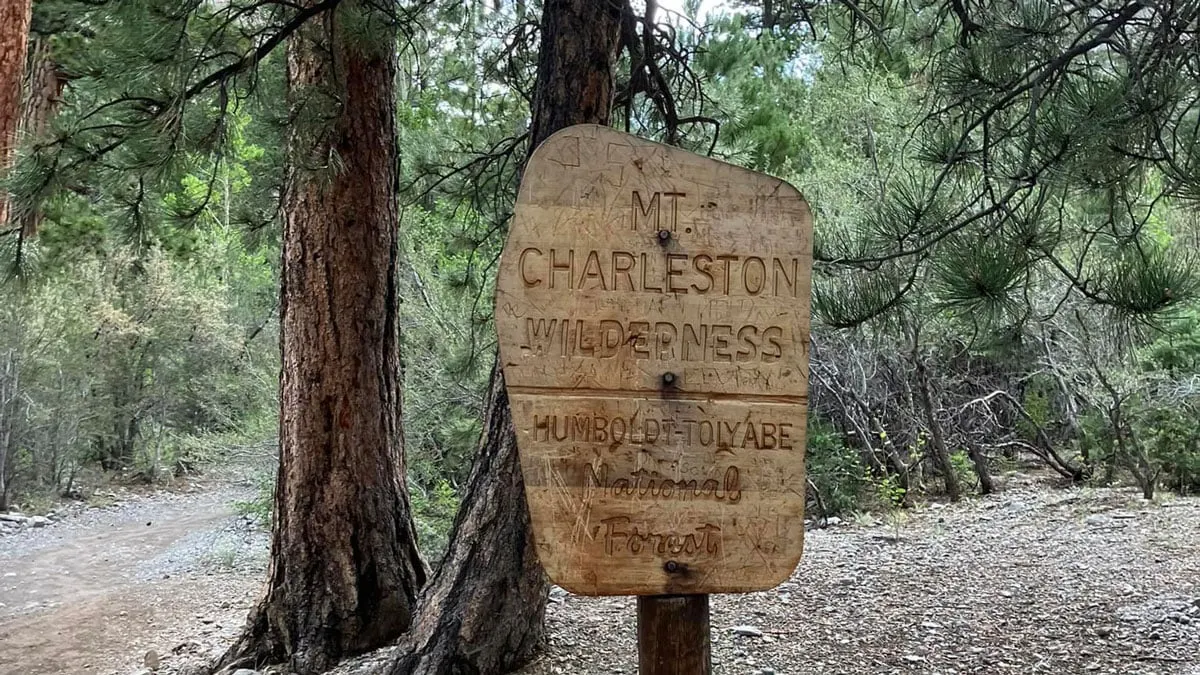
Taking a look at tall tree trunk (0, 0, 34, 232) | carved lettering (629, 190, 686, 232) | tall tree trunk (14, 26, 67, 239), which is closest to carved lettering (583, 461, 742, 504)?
carved lettering (629, 190, 686, 232)

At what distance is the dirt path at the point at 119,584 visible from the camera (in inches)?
191

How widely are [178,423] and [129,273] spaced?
257 centimetres

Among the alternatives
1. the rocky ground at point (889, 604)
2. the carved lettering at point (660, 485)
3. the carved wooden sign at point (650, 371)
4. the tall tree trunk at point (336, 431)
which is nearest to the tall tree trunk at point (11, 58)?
the tall tree trunk at point (336, 431)

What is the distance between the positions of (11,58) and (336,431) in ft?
5.76

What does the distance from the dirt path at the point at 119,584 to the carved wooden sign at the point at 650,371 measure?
A: 3.63 meters

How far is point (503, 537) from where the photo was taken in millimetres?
3076

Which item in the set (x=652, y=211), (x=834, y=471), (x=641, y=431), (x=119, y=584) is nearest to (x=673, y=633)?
(x=641, y=431)

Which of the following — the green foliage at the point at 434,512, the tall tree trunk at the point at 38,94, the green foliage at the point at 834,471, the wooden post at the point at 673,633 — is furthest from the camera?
the green foliage at the point at 834,471

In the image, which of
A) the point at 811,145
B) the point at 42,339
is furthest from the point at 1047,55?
the point at 42,339

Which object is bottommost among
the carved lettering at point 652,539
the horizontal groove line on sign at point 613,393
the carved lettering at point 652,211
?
the carved lettering at point 652,539

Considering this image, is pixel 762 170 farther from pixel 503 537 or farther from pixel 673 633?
pixel 673 633

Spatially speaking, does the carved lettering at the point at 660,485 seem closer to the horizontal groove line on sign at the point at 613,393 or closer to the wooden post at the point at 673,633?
the horizontal groove line on sign at the point at 613,393

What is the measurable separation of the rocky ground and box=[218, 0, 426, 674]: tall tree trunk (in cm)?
26

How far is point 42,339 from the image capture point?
10836mm
